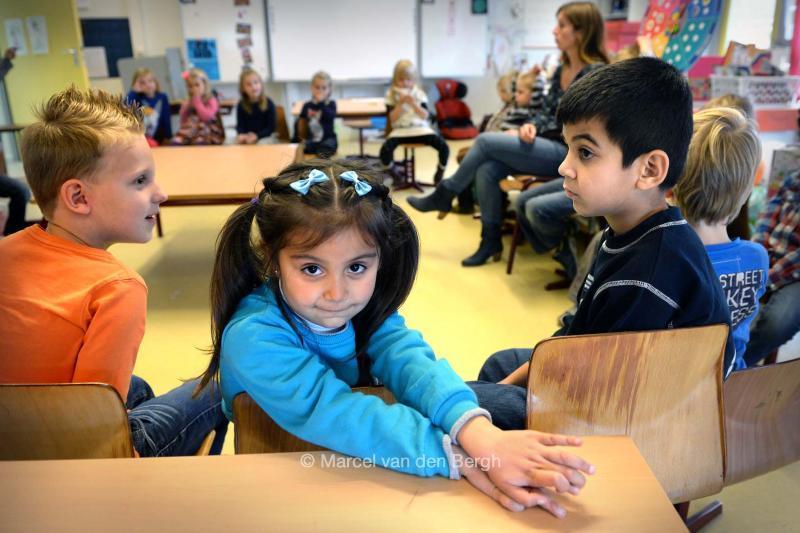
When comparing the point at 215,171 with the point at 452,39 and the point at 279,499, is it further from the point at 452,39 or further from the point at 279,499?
the point at 452,39

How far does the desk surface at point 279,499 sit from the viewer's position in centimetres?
60

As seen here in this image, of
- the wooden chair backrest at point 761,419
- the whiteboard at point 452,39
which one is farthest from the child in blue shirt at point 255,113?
the wooden chair backrest at point 761,419

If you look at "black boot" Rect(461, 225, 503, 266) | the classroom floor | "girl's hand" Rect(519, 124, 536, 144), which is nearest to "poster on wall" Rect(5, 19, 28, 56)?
the classroom floor

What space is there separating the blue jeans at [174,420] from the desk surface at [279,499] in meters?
0.41

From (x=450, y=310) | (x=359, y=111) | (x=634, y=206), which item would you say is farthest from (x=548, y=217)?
(x=359, y=111)

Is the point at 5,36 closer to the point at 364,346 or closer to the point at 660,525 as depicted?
the point at 364,346

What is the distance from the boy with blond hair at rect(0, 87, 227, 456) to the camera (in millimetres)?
1025

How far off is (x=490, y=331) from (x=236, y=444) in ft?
5.70

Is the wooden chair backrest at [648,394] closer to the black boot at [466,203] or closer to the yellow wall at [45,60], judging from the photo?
the black boot at [466,203]

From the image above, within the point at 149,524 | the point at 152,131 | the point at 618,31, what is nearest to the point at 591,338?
the point at 149,524

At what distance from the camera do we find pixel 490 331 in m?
2.52

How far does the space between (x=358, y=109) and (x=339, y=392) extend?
16.0ft

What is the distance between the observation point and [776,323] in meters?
1.69

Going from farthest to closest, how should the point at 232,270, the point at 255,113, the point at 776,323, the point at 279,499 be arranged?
the point at 255,113 < the point at 776,323 < the point at 232,270 < the point at 279,499
